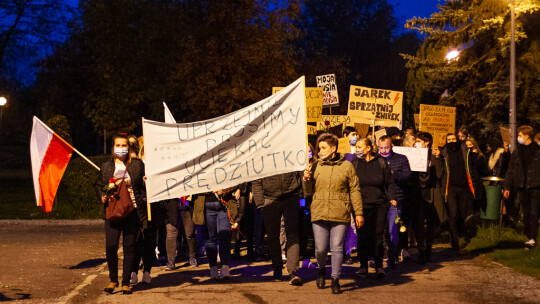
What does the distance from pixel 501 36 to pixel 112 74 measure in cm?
1542

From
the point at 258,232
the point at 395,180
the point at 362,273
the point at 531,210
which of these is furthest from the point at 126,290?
the point at 531,210

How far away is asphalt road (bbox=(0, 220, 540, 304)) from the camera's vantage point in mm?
8711

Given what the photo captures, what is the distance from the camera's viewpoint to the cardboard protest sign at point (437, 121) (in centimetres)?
1661

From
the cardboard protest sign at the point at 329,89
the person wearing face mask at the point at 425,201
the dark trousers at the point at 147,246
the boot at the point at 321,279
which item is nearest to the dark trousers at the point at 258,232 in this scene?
the person wearing face mask at the point at 425,201

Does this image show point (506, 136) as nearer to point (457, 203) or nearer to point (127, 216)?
point (457, 203)

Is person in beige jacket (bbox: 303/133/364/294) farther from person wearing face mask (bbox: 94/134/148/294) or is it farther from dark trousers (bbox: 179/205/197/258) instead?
dark trousers (bbox: 179/205/197/258)

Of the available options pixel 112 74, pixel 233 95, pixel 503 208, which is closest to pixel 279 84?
pixel 233 95

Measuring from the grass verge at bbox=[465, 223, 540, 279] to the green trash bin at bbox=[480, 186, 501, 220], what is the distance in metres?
0.26

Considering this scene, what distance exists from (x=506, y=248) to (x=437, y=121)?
4547mm

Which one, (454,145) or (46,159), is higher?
(454,145)

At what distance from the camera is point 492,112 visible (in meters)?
22.5

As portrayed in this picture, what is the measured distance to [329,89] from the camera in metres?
20.5

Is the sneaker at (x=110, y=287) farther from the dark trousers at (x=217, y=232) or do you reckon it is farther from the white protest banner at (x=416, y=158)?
the white protest banner at (x=416, y=158)

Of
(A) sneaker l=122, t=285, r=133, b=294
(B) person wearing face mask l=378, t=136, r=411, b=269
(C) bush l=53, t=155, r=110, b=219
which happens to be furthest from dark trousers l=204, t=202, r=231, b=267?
(C) bush l=53, t=155, r=110, b=219
